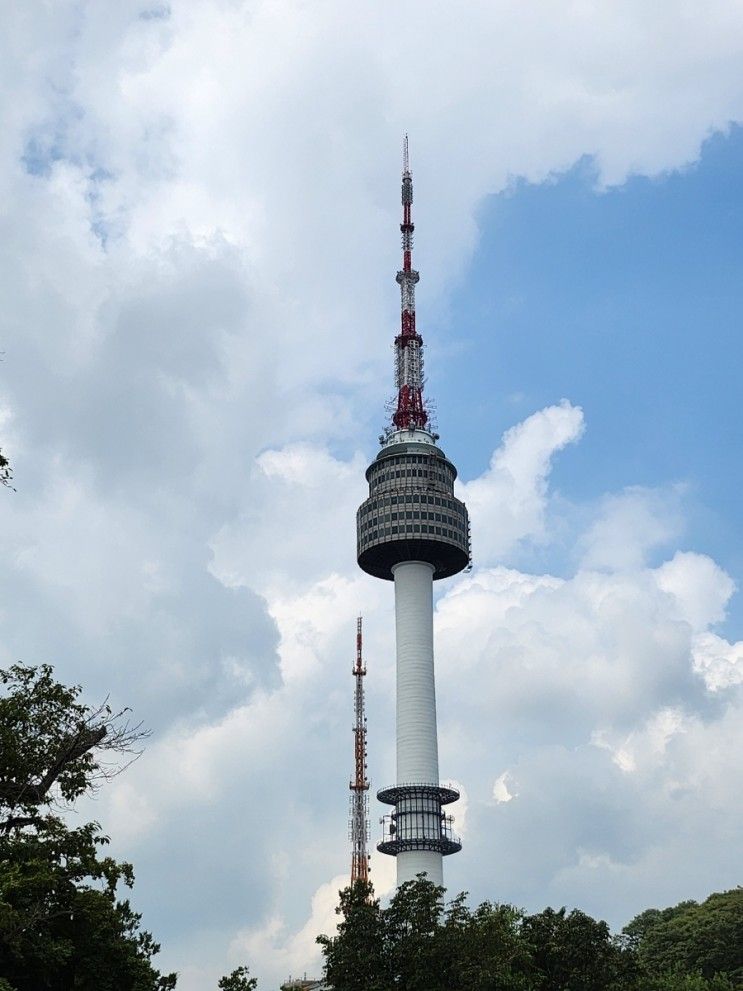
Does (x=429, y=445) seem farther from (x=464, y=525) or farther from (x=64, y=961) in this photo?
(x=64, y=961)

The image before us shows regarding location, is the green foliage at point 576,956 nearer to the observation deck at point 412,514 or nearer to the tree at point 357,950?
the tree at point 357,950

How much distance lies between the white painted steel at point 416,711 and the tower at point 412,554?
0.13 m

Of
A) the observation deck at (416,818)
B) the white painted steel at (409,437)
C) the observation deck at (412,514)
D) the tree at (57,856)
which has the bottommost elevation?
the tree at (57,856)

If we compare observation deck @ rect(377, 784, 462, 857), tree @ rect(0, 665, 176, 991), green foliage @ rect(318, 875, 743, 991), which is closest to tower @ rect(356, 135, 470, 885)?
observation deck @ rect(377, 784, 462, 857)

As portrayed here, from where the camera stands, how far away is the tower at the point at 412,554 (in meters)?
156

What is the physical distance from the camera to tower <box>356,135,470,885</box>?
6147 inches

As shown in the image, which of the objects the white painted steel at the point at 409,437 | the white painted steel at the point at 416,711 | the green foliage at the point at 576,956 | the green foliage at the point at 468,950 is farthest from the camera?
the white painted steel at the point at 409,437

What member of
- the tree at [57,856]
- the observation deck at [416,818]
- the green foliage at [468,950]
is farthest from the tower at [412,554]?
the tree at [57,856]

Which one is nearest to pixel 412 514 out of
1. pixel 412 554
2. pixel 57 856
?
pixel 412 554

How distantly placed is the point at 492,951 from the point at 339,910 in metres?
14.0

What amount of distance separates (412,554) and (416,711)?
23.0 metres

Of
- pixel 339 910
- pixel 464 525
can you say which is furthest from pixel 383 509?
pixel 339 910

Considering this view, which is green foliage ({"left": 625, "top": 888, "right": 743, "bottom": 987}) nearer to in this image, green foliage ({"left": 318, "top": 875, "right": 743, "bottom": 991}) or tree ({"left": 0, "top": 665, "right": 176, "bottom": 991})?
green foliage ({"left": 318, "top": 875, "right": 743, "bottom": 991})

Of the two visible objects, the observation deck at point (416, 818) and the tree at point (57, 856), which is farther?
the observation deck at point (416, 818)
